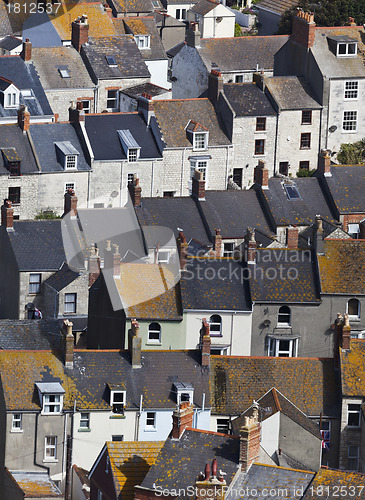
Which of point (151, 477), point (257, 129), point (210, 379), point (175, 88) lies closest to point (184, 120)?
point (257, 129)

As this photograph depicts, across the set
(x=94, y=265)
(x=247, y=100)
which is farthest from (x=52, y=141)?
(x=94, y=265)

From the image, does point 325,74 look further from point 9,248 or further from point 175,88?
point 9,248

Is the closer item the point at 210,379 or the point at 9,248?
the point at 210,379

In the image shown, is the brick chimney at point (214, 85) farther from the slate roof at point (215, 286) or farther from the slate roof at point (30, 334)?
the slate roof at point (30, 334)

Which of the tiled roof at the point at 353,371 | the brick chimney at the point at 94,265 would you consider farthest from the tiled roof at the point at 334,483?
the brick chimney at the point at 94,265

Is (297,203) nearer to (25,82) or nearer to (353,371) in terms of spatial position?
(25,82)

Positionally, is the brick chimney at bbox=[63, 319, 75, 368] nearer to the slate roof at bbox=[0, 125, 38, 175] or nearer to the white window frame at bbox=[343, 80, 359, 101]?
the slate roof at bbox=[0, 125, 38, 175]

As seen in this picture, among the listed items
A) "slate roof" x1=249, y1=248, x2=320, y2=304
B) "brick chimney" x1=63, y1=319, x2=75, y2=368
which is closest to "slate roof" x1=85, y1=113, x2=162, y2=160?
"slate roof" x1=249, y1=248, x2=320, y2=304

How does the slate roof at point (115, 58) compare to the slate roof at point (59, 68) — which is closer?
the slate roof at point (59, 68)
